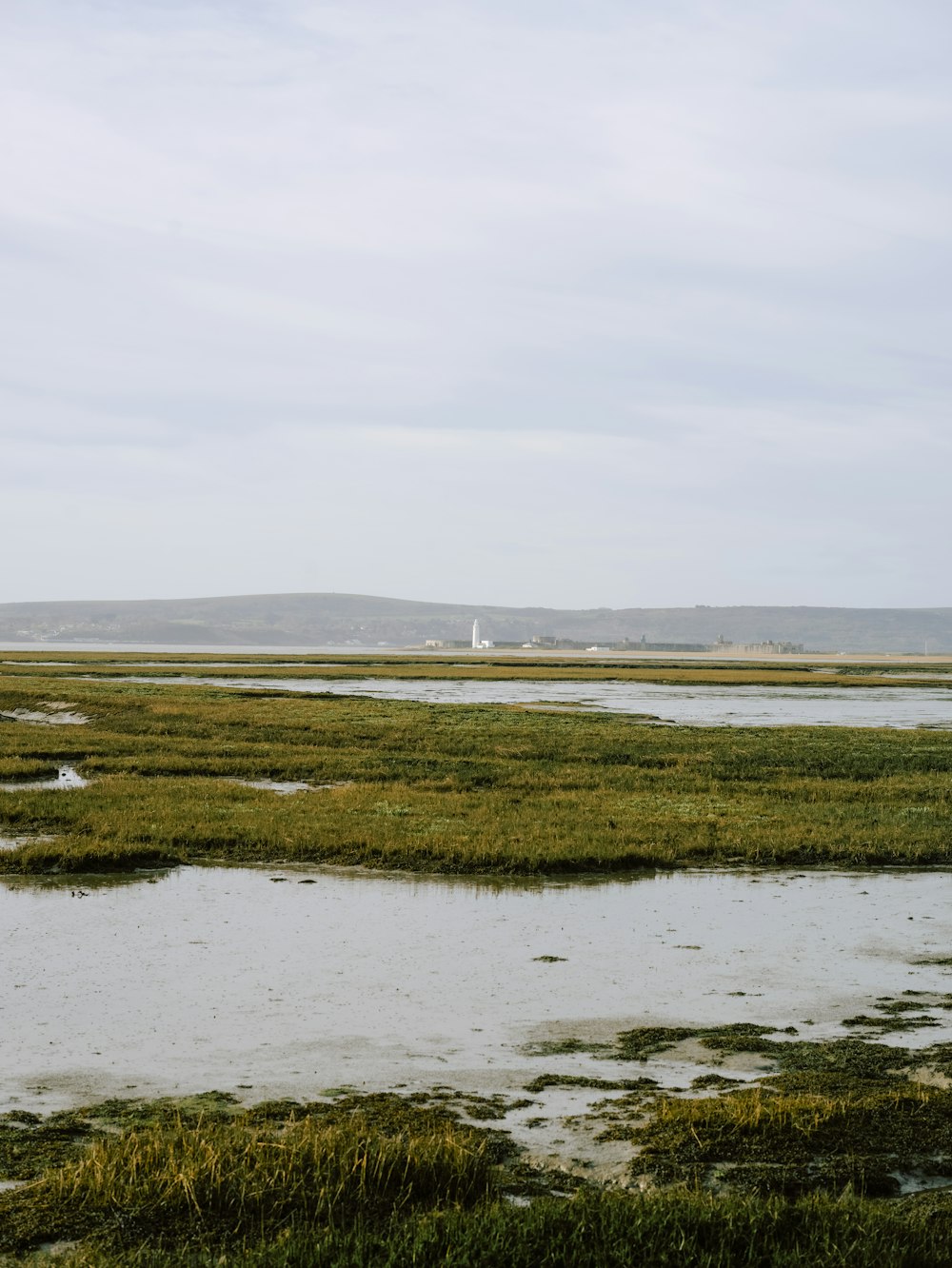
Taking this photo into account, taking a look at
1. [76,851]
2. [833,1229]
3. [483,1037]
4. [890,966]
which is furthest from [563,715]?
[833,1229]

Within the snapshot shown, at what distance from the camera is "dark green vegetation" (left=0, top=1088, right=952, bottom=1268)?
21.4 ft

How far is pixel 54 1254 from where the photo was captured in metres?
6.65

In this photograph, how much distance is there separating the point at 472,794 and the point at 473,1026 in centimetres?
1660

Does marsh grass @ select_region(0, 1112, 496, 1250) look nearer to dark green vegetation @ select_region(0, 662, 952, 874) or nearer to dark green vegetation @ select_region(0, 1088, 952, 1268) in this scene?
dark green vegetation @ select_region(0, 1088, 952, 1268)

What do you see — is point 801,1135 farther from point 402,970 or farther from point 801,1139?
point 402,970

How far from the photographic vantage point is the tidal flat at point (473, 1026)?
7.05 metres

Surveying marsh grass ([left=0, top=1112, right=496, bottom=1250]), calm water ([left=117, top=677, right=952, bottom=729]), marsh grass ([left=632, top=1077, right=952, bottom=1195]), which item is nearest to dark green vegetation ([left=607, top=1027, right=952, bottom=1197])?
marsh grass ([left=632, top=1077, right=952, bottom=1195])

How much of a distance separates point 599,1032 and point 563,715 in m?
41.7

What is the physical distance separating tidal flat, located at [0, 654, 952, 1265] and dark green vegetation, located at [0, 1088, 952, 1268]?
1.0 inches

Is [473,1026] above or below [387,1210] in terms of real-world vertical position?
below

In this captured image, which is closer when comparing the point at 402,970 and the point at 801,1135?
the point at 801,1135

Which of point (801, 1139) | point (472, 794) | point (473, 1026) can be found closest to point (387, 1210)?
point (801, 1139)

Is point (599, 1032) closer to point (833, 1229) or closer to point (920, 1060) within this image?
point (920, 1060)

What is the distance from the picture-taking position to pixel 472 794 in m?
28.1
